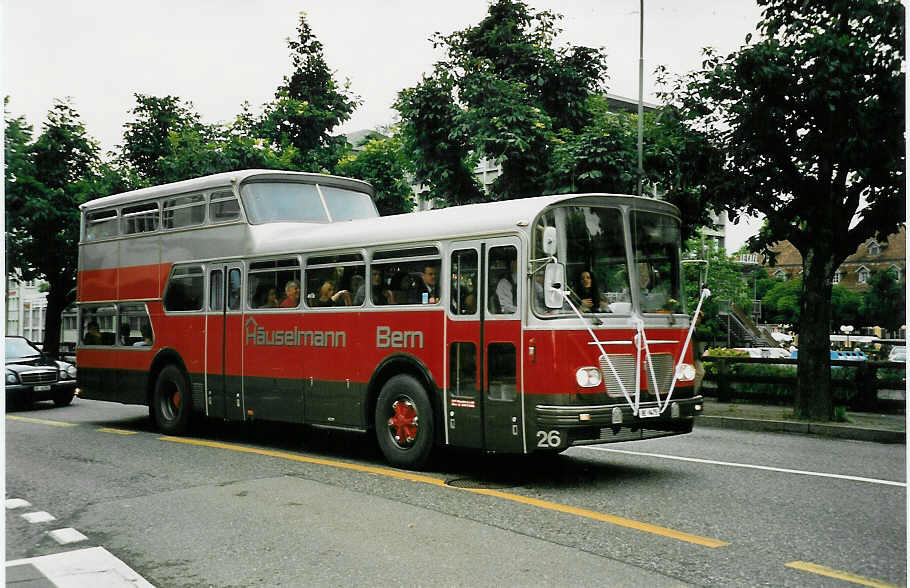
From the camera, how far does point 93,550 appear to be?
656cm

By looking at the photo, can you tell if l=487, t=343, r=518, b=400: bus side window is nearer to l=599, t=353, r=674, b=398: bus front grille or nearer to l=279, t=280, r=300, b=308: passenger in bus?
l=599, t=353, r=674, b=398: bus front grille

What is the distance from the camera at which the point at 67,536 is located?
Answer: 280 inches

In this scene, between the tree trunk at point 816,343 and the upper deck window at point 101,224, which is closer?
the upper deck window at point 101,224

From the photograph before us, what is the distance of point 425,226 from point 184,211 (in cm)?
522

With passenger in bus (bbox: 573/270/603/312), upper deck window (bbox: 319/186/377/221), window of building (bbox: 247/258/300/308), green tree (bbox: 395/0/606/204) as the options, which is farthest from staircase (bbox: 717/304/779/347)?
passenger in bus (bbox: 573/270/603/312)

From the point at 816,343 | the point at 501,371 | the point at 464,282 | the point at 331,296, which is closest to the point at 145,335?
the point at 331,296

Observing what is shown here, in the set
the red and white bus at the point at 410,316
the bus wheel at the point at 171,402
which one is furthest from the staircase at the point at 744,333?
the red and white bus at the point at 410,316

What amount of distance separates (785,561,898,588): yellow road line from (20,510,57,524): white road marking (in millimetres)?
5727

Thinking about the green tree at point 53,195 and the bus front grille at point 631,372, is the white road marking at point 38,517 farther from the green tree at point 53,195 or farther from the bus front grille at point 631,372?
the green tree at point 53,195

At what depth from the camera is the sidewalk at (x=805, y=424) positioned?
14.0m

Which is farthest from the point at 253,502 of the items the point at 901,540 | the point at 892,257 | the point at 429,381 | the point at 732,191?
the point at 892,257

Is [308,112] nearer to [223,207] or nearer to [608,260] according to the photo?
[223,207]

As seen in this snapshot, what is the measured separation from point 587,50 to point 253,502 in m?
18.2

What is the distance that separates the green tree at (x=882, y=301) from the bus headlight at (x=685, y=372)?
6857cm
